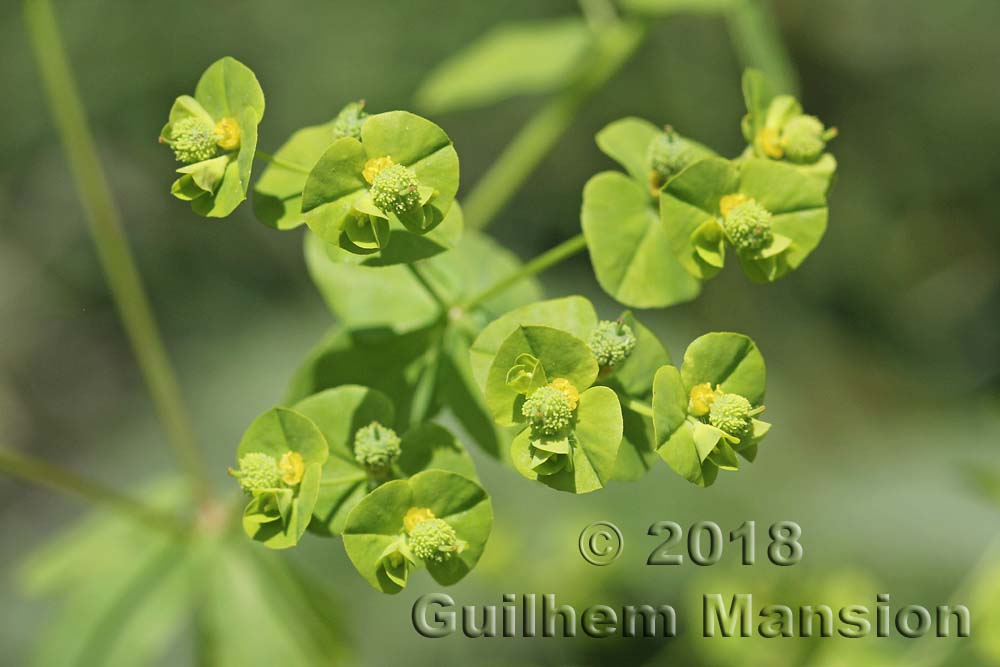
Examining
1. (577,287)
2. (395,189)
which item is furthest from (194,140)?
(577,287)

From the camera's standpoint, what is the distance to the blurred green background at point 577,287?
4664 mm

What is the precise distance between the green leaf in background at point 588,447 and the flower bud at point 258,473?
16.8 inches

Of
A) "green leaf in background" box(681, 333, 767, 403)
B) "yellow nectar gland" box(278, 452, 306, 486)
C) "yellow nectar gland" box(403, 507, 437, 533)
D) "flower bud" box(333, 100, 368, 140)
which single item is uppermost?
"flower bud" box(333, 100, 368, 140)

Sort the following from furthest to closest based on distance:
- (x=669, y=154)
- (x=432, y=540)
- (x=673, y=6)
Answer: (x=673, y=6) < (x=669, y=154) < (x=432, y=540)

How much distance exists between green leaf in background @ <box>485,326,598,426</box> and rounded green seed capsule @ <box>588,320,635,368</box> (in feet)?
0.31

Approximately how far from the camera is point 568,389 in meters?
1.64

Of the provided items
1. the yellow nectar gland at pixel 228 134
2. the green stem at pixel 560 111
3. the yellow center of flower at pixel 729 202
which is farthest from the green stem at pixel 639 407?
the green stem at pixel 560 111

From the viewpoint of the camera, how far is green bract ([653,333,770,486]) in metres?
1.62

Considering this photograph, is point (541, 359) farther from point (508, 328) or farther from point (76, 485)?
point (76, 485)

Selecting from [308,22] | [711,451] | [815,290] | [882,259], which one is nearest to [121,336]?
[308,22]

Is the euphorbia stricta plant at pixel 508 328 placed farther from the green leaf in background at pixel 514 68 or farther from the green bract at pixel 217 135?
the green leaf in background at pixel 514 68

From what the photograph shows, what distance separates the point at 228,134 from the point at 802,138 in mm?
1162

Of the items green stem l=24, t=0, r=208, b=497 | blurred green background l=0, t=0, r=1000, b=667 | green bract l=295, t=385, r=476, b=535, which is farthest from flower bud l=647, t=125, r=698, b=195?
blurred green background l=0, t=0, r=1000, b=667

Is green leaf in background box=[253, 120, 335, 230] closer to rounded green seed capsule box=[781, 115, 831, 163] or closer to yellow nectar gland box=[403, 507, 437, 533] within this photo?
yellow nectar gland box=[403, 507, 437, 533]
